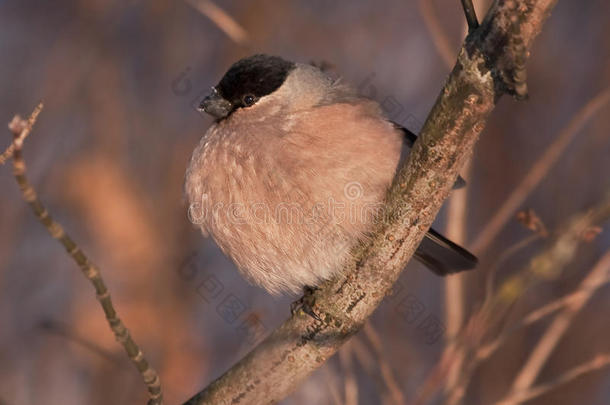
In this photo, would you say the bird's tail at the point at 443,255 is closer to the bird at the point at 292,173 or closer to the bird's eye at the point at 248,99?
the bird at the point at 292,173

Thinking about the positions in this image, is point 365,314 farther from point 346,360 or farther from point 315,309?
point 346,360

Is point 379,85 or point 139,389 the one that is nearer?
point 139,389

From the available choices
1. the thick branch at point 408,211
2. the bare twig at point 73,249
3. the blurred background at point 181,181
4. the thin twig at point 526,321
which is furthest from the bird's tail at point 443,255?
the bare twig at point 73,249

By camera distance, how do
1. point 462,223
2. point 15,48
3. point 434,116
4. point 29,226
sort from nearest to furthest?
point 434,116 → point 462,223 → point 29,226 → point 15,48

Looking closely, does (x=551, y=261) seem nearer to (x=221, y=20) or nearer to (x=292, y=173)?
(x=292, y=173)

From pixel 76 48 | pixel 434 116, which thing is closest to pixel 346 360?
pixel 434 116

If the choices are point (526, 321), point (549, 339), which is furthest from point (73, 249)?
point (549, 339)

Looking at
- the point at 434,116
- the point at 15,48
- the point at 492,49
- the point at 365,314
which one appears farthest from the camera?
the point at 15,48
